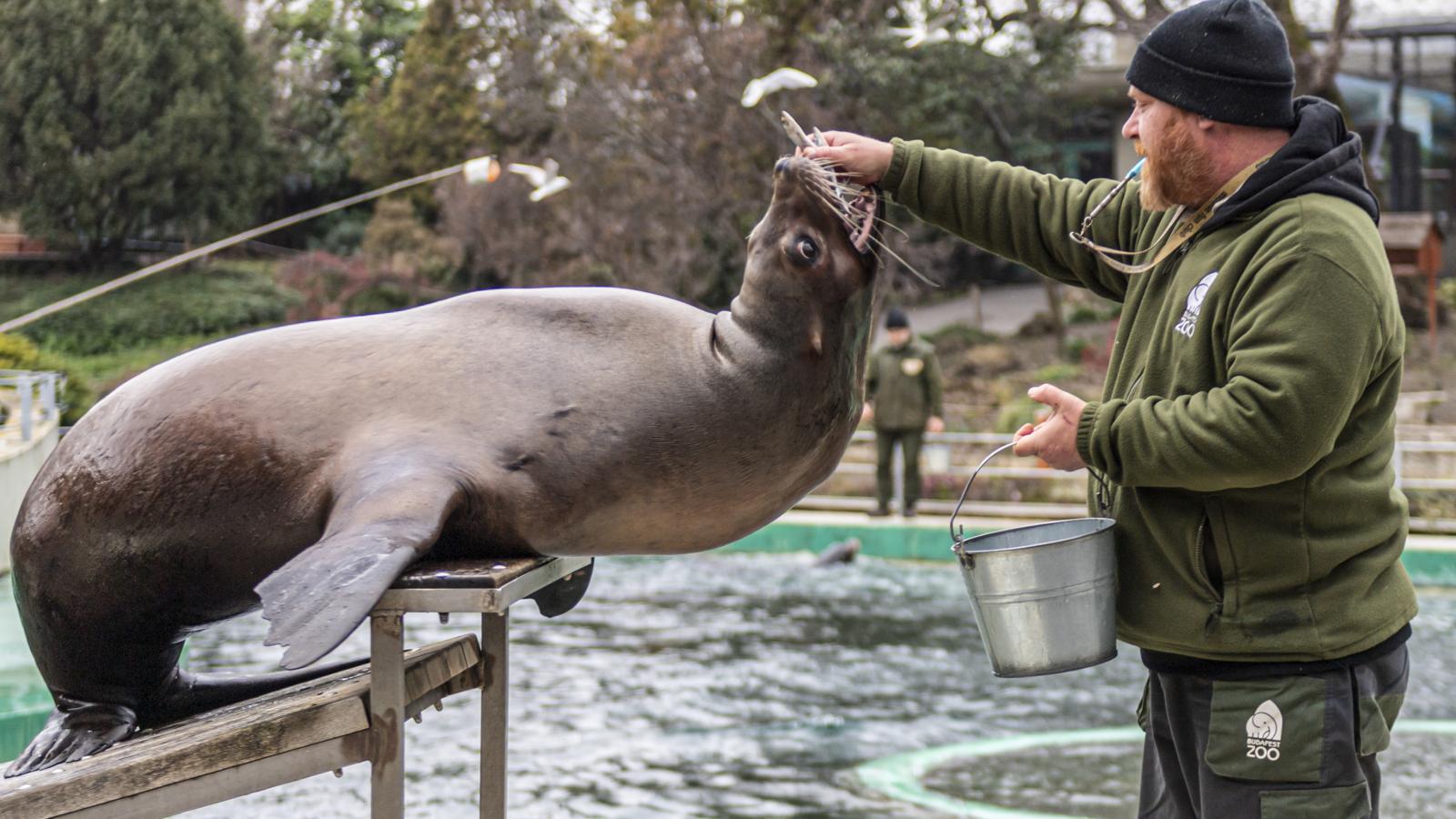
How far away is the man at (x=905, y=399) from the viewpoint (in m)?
12.1

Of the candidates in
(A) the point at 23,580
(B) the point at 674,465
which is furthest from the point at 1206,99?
(A) the point at 23,580

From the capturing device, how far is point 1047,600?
2566 mm

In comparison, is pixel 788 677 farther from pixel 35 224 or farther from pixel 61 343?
pixel 35 224

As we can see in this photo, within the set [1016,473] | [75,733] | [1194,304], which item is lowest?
[1016,473]

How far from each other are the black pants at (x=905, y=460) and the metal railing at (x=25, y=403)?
654 cm

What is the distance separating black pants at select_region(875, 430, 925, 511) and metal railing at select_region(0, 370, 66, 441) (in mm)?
6541

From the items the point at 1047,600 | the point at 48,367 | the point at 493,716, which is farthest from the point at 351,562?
the point at 48,367

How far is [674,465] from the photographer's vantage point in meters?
2.79

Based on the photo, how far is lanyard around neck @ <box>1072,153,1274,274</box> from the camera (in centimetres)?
254

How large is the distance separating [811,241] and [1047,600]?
2.60 ft

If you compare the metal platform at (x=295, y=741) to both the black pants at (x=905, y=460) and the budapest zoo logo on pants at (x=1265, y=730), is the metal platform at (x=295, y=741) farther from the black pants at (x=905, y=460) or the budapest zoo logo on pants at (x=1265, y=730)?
the black pants at (x=905, y=460)

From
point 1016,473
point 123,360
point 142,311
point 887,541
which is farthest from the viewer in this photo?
point 142,311

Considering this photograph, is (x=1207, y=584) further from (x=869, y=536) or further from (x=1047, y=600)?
(x=869, y=536)

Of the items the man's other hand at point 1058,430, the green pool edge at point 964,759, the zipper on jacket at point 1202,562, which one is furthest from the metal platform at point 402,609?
the green pool edge at point 964,759
